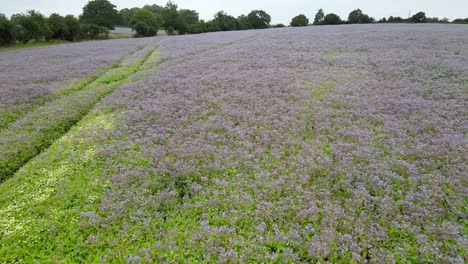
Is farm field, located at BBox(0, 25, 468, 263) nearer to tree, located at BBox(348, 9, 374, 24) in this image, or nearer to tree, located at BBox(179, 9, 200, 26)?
tree, located at BBox(348, 9, 374, 24)

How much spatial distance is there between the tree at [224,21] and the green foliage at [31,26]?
51.9m

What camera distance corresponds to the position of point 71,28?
6675 centimetres

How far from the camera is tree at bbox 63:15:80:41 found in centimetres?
6675

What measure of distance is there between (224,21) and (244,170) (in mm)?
91247

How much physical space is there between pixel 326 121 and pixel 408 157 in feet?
13.7

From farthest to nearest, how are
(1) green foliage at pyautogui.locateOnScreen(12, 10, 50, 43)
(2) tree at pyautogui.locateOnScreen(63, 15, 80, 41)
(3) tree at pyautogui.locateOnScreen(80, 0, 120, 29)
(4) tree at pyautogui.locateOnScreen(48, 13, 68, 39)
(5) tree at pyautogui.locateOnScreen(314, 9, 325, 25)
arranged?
(3) tree at pyautogui.locateOnScreen(80, 0, 120, 29) < (5) tree at pyautogui.locateOnScreen(314, 9, 325, 25) < (2) tree at pyautogui.locateOnScreen(63, 15, 80, 41) < (4) tree at pyautogui.locateOnScreen(48, 13, 68, 39) < (1) green foliage at pyautogui.locateOnScreen(12, 10, 50, 43)

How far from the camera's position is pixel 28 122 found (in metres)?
15.2

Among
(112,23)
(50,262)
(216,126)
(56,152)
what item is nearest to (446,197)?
(216,126)

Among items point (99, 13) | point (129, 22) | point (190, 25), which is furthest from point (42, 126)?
point (99, 13)

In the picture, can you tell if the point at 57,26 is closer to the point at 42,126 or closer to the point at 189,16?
the point at 42,126

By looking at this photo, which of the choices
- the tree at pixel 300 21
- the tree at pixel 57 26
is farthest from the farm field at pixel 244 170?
the tree at pixel 300 21

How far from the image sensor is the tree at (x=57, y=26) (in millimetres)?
63062

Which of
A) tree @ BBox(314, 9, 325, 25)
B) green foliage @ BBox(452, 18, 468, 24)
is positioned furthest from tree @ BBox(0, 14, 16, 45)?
green foliage @ BBox(452, 18, 468, 24)

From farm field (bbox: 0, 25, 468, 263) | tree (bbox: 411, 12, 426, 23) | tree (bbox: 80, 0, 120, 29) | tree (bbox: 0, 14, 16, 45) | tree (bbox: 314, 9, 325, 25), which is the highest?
tree (bbox: 80, 0, 120, 29)
